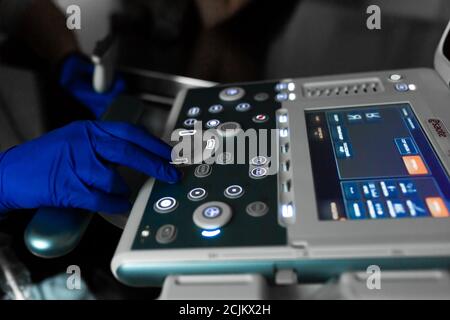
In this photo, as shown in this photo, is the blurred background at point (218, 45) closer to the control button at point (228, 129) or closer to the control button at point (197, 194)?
the control button at point (228, 129)

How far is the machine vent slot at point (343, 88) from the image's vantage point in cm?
100

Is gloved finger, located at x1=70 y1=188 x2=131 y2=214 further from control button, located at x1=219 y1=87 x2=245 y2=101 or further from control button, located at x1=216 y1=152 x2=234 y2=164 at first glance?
control button, located at x1=219 y1=87 x2=245 y2=101

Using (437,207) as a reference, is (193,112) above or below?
above

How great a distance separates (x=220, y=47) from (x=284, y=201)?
43.3 inches

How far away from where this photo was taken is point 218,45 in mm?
1715

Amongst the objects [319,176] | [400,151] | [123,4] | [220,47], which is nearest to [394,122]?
[400,151]

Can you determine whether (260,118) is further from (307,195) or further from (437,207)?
(437,207)

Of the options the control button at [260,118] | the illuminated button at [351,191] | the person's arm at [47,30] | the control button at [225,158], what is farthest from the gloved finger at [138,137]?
the person's arm at [47,30]

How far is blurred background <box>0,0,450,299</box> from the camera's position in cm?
152

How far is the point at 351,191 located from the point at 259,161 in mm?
189

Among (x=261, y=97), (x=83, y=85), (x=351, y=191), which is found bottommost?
(x=351, y=191)

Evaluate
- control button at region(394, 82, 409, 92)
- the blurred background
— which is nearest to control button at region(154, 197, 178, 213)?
control button at region(394, 82, 409, 92)

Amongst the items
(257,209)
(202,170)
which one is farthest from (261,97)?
(257,209)
